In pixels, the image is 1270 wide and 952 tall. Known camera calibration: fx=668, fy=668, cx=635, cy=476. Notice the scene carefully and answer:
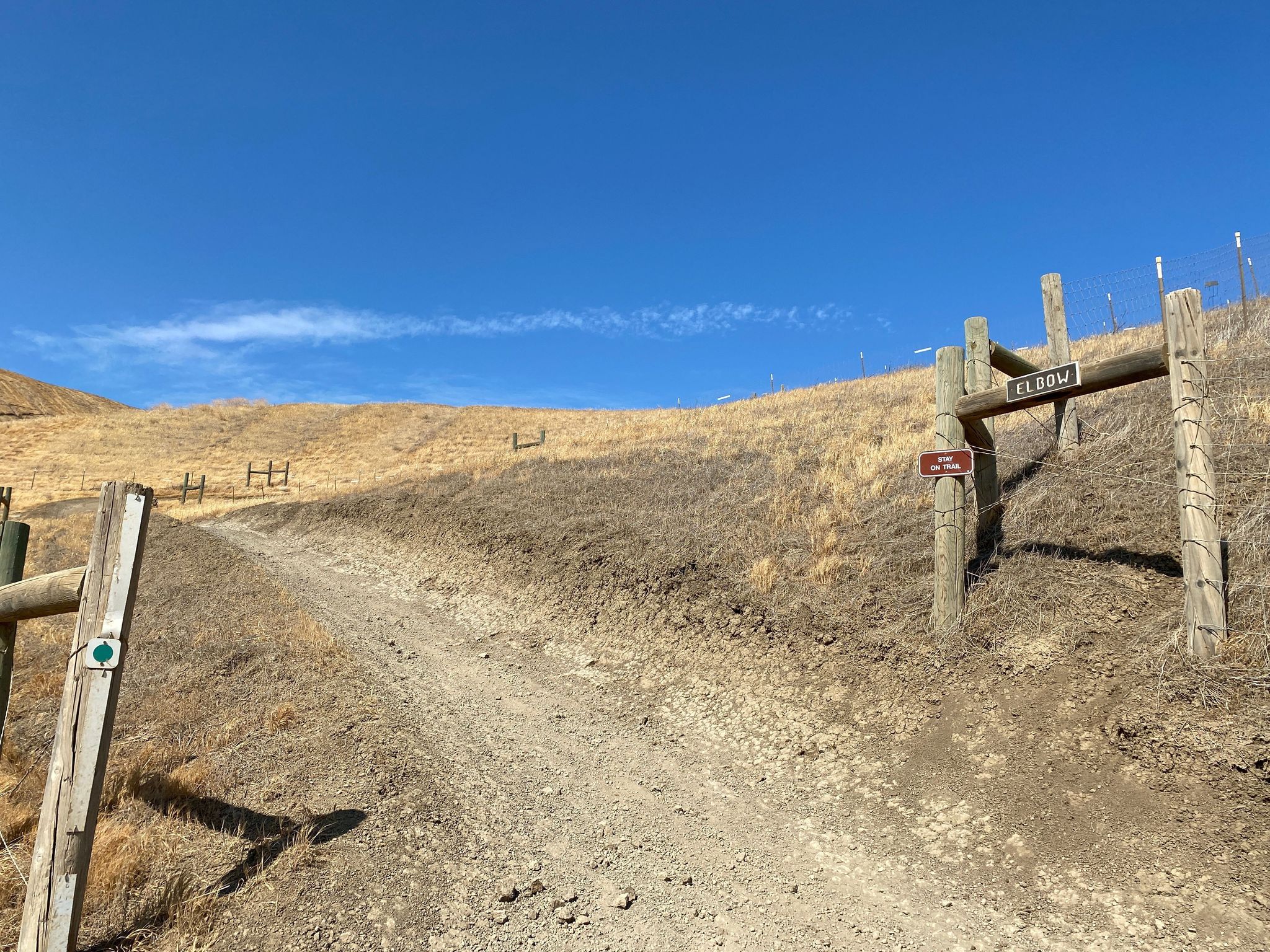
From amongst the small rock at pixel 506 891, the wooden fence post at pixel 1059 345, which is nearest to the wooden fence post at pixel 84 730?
the small rock at pixel 506 891

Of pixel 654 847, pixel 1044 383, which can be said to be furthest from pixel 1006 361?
pixel 654 847

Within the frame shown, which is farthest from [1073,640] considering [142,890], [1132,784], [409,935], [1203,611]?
[142,890]

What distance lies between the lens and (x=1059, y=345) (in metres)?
10.8

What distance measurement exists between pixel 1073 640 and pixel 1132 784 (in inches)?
69.1

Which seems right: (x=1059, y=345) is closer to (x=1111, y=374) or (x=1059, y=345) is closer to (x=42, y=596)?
(x=1111, y=374)

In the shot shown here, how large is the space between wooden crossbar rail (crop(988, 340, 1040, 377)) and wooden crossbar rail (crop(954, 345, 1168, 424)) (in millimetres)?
1378

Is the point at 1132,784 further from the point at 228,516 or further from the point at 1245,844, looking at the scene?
the point at 228,516

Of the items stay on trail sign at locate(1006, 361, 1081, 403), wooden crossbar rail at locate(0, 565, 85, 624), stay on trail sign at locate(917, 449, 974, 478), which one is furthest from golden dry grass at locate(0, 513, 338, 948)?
stay on trail sign at locate(1006, 361, 1081, 403)

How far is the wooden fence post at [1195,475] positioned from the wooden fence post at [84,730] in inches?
325

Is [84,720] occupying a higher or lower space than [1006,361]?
lower

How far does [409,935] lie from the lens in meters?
4.69

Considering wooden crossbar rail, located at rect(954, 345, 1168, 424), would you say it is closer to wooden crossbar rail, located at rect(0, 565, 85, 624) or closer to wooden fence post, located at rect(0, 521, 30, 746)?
wooden crossbar rail, located at rect(0, 565, 85, 624)

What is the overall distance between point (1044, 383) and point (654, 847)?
6.25 metres

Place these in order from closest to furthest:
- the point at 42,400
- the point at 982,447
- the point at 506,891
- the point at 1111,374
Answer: the point at 506,891 < the point at 1111,374 < the point at 982,447 < the point at 42,400
